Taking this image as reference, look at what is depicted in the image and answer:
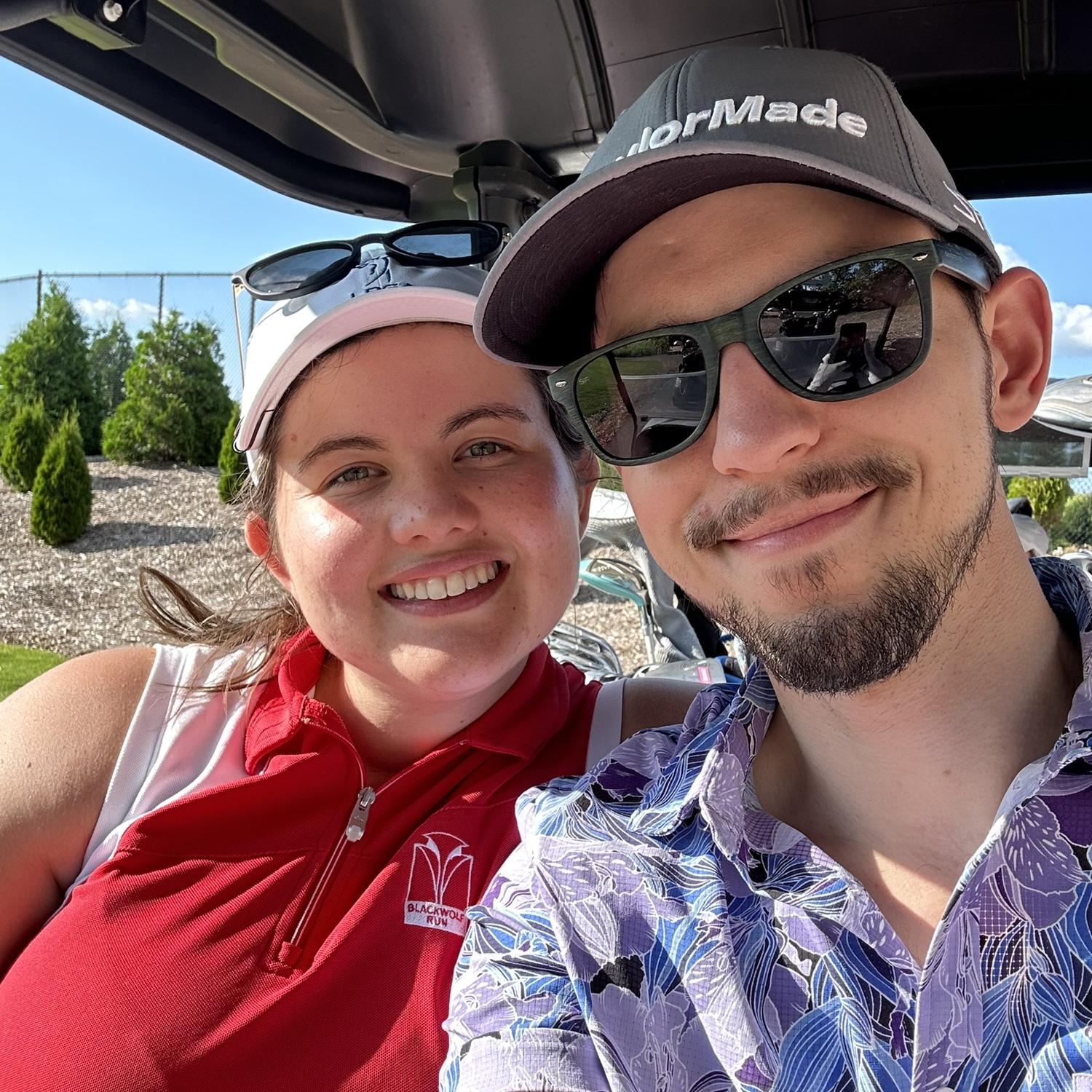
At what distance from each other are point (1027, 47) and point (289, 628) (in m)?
1.77

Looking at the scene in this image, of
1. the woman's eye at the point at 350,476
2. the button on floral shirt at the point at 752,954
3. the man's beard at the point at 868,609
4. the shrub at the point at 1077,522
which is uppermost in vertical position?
the shrub at the point at 1077,522

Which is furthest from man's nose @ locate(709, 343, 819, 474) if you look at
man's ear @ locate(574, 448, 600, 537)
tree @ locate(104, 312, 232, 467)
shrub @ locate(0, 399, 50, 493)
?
tree @ locate(104, 312, 232, 467)

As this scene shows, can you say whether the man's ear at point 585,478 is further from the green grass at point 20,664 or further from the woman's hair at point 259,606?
the green grass at point 20,664

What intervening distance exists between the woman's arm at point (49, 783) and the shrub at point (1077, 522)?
45.1 ft

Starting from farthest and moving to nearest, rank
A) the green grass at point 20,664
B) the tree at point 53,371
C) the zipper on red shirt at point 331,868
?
the tree at point 53,371 → the green grass at point 20,664 → the zipper on red shirt at point 331,868

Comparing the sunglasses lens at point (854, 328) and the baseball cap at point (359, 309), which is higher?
the baseball cap at point (359, 309)

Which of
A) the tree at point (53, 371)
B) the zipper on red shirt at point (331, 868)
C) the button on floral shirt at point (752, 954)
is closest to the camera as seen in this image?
the button on floral shirt at point (752, 954)

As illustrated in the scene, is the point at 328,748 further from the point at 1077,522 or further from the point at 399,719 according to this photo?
the point at 1077,522

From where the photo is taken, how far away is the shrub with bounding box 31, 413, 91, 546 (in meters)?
15.1

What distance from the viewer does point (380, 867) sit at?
1643 millimetres

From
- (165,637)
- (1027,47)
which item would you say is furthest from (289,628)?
(1027,47)

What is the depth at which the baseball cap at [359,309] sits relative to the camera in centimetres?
180

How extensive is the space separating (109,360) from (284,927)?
24.4 meters

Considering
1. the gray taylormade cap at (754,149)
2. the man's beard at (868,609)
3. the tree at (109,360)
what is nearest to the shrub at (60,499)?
the tree at (109,360)
